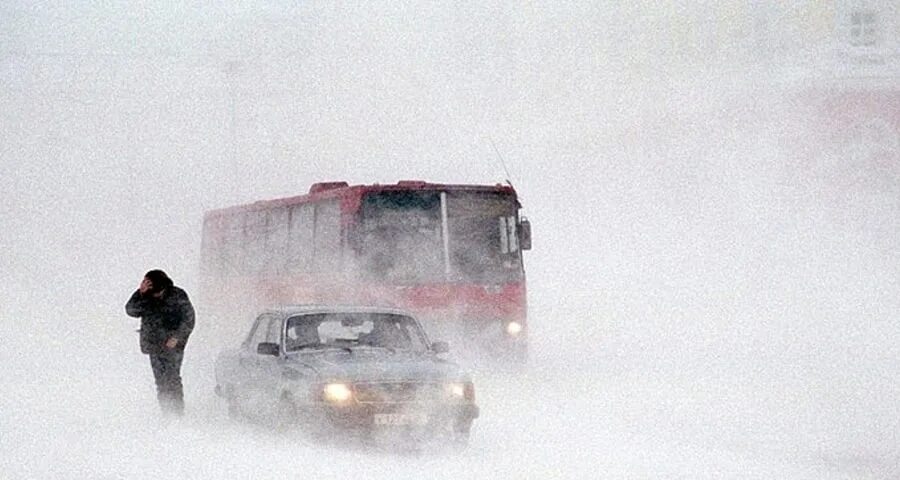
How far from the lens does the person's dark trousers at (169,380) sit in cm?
1070

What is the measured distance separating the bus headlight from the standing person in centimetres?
439

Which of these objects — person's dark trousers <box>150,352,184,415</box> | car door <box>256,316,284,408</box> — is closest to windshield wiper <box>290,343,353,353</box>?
car door <box>256,316,284,408</box>

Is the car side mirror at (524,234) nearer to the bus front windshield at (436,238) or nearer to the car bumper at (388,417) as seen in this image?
the bus front windshield at (436,238)

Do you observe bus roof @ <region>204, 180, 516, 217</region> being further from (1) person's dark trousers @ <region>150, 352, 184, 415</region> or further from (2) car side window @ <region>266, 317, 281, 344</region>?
(1) person's dark trousers @ <region>150, 352, 184, 415</region>

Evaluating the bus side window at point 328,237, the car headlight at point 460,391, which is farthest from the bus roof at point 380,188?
the car headlight at point 460,391

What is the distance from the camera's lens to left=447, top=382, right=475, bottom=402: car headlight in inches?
373

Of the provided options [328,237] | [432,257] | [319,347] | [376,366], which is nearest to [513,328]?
[432,257]

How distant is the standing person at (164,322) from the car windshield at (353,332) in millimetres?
903

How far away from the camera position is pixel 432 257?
47.3 ft

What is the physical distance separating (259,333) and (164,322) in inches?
30.0

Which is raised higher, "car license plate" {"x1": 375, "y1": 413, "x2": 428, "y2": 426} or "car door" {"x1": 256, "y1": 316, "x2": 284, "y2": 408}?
"car door" {"x1": 256, "y1": 316, "x2": 284, "y2": 408}

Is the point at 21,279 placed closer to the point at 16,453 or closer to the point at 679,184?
the point at 679,184

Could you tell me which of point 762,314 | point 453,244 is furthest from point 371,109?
point 453,244

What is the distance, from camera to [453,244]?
14500 millimetres
